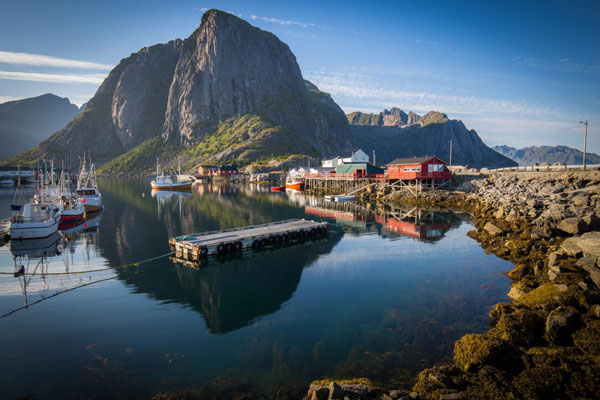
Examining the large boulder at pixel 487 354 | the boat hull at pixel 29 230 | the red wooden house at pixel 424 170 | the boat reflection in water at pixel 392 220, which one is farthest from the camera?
the red wooden house at pixel 424 170

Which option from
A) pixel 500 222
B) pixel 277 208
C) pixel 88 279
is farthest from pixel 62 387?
pixel 277 208

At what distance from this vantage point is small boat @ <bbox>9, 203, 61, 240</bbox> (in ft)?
127

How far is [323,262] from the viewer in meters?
32.7

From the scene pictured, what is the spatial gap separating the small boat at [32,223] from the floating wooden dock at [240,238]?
676 inches

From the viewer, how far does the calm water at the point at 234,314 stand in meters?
15.0

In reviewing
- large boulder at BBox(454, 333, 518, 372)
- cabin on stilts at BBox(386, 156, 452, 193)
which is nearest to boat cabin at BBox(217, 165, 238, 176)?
cabin on stilts at BBox(386, 156, 452, 193)

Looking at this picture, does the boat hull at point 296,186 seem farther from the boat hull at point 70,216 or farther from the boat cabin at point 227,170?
the boat hull at point 70,216

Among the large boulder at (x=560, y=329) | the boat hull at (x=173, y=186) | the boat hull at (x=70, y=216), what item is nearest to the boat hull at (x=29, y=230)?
the boat hull at (x=70, y=216)

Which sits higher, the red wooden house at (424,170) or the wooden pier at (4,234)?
the red wooden house at (424,170)

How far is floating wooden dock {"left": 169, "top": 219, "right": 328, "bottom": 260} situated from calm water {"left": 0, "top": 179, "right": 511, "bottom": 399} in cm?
189

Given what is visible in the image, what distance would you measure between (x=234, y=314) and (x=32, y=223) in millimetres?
32497

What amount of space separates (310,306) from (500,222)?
104ft

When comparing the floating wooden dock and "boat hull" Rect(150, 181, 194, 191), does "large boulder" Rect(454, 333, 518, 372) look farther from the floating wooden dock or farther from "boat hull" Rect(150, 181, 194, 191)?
"boat hull" Rect(150, 181, 194, 191)

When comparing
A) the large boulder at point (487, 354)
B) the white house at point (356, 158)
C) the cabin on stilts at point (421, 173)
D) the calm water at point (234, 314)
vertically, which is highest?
the white house at point (356, 158)
